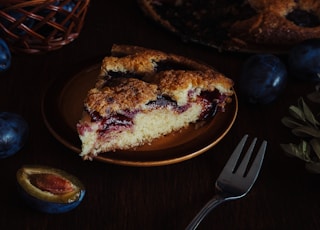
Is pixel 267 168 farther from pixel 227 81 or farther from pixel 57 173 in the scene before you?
pixel 57 173

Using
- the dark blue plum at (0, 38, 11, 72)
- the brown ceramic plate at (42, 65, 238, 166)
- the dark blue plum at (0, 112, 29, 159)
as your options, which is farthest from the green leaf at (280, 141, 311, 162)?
the dark blue plum at (0, 38, 11, 72)

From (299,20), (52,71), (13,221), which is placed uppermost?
(299,20)

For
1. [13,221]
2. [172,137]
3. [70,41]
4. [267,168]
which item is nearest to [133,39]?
[70,41]

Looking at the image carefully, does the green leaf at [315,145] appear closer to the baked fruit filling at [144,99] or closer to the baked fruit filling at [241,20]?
the baked fruit filling at [144,99]

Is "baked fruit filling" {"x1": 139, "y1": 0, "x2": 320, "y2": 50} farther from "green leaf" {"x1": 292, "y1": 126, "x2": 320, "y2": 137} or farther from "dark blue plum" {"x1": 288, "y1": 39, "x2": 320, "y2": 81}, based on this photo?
"green leaf" {"x1": 292, "y1": 126, "x2": 320, "y2": 137}

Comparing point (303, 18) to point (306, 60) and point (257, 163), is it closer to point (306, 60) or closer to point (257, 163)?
point (306, 60)

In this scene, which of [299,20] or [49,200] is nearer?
[49,200]

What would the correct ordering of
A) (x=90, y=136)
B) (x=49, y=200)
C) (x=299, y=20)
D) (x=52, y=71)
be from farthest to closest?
(x=299, y=20), (x=52, y=71), (x=90, y=136), (x=49, y=200)
